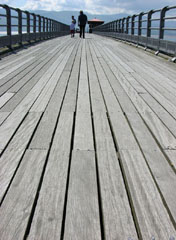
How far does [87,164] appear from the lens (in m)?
2.30

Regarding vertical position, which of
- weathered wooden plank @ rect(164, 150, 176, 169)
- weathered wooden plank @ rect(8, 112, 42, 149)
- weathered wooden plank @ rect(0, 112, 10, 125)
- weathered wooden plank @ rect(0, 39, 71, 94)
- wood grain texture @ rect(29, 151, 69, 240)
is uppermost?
weathered wooden plank @ rect(0, 39, 71, 94)

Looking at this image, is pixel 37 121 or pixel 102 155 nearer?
pixel 102 155

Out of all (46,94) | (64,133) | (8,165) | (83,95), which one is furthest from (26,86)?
(8,165)

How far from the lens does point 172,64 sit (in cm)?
771

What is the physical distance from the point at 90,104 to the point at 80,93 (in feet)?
1.99

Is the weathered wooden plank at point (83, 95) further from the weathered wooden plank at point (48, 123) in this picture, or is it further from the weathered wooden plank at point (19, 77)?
the weathered wooden plank at point (19, 77)

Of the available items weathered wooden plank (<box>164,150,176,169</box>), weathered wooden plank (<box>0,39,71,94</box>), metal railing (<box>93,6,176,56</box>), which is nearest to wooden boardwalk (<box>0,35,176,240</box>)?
Result: weathered wooden plank (<box>164,150,176,169</box>)

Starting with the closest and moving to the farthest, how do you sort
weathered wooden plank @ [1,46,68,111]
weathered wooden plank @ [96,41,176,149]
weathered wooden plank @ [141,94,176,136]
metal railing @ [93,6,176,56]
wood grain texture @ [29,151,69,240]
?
wood grain texture @ [29,151,69,240] < weathered wooden plank @ [96,41,176,149] < weathered wooden plank @ [141,94,176,136] < weathered wooden plank @ [1,46,68,111] < metal railing @ [93,6,176,56]

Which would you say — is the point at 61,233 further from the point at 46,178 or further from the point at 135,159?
the point at 135,159

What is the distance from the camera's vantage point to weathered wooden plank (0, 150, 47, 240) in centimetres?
159

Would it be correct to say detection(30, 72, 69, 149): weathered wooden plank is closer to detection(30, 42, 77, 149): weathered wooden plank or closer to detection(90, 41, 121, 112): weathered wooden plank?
A: detection(30, 42, 77, 149): weathered wooden plank

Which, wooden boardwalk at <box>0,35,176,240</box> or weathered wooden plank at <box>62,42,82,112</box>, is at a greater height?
weathered wooden plank at <box>62,42,82,112</box>

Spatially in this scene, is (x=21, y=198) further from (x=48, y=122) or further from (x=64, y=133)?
(x=48, y=122)

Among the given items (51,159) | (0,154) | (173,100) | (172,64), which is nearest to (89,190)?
(51,159)
